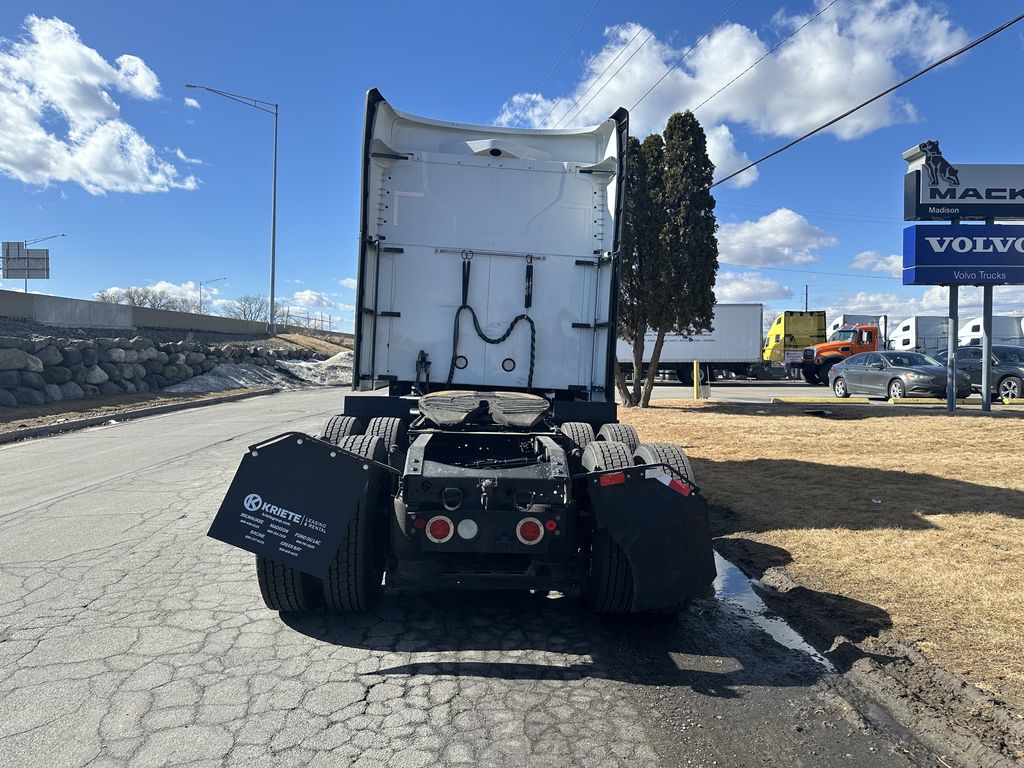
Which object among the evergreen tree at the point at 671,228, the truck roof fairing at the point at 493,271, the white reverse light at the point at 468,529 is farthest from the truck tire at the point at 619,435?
the evergreen tree at the point at 671,228

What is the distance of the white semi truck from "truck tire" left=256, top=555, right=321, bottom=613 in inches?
0.6

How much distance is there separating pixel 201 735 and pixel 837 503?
5.99 m

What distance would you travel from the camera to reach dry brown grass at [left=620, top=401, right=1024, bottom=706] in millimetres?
3916

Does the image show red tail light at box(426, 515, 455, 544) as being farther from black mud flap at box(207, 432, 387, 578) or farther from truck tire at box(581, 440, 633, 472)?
truck tire at box(581, 440, 633, 472)

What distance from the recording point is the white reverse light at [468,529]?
3740mm

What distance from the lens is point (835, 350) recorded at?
105ft

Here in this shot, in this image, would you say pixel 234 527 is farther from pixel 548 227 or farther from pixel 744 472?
pixel 744 472

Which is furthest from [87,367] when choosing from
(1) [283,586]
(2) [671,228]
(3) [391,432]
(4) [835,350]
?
(4) [835,350]

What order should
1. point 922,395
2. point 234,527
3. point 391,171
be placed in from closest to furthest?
point 234,527
point 391,171
point 922,395

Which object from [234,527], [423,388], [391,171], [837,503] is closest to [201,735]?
[234,527]

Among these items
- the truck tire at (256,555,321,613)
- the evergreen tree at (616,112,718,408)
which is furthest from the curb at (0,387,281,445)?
the evergreen tree at (616,112,718,408)

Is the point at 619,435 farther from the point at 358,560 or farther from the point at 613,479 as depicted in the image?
the point at 358,560

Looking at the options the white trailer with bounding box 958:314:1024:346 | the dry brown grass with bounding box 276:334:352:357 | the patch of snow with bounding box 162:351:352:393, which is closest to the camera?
the patch of snow with bounding box 162:351:352:393

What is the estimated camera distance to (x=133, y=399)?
19312 millimetres
